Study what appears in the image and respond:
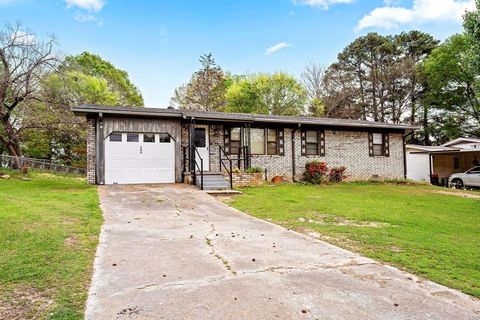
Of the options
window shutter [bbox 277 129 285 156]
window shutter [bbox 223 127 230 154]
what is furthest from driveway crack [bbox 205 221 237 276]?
window shutter [bbox 277 129 285 156]

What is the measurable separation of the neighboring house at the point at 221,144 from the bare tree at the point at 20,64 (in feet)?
17.4

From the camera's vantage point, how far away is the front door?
44.5 feet

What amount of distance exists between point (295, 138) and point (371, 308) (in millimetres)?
13001

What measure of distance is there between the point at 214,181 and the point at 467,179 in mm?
14659

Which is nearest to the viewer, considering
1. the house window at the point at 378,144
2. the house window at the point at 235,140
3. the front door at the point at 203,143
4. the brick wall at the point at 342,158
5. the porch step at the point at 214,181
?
the porch step at the point at 214,181

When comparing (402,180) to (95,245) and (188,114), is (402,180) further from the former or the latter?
(95,245)

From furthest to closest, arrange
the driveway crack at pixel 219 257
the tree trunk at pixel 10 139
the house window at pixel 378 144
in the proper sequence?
the house window at pixel 378 144, the tree trunk at pixel 10 139, the driveway crack at pixel 219 257

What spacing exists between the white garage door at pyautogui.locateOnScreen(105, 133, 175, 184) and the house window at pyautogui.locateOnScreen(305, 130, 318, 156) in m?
6.47

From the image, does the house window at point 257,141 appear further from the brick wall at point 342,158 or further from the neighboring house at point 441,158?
the neighboring house at point 441,158

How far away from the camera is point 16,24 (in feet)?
49.5

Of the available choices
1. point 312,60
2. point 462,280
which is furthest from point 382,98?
point 462,280

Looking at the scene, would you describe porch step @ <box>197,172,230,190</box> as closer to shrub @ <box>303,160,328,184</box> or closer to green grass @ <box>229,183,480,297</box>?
green grass @ <box>229,183,480,297</box>

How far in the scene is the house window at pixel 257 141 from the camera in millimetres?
14633

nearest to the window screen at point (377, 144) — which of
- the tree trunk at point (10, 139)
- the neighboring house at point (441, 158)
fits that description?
the neighboring house at point (441, 158)
